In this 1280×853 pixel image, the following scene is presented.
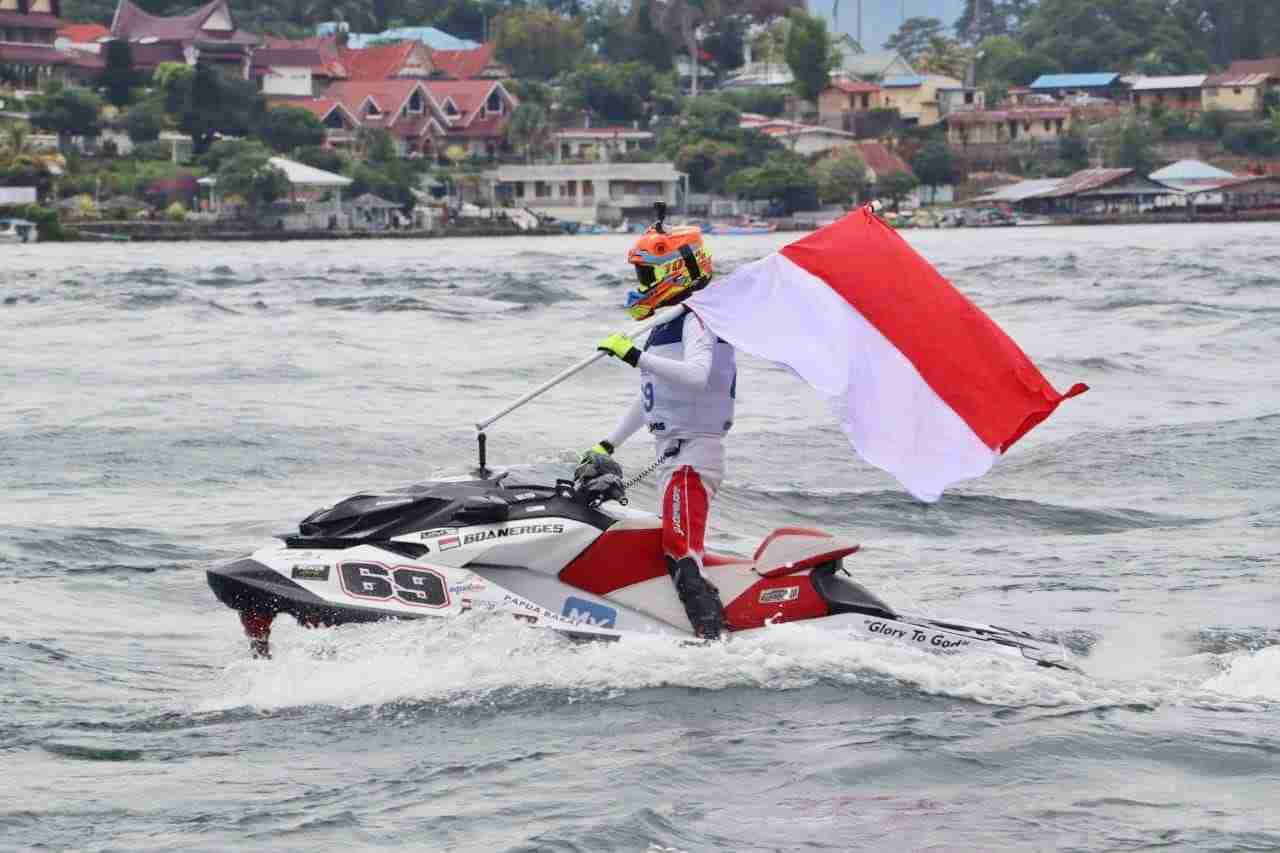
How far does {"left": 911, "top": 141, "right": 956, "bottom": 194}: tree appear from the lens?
136m

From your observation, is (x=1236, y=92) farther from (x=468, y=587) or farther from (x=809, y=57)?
(x=468, y=587)

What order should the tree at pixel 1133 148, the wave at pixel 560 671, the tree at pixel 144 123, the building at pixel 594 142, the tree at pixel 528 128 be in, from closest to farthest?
1. the wave at pixel 560 671
2. the tree at pixel 144 123
3. the tree at pixel 528 128
4. the building at pixel 594 142
5. the tree at pixel 1133 148

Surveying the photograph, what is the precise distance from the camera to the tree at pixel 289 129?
375 feet

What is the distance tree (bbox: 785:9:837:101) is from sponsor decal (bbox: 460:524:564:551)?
139787mm

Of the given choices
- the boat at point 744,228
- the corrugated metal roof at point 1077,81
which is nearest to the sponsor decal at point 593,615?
the boat at point 744,228

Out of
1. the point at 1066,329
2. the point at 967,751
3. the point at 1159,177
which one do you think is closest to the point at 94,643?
the point at 967,751

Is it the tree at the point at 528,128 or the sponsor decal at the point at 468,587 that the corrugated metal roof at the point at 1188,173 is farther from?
the sponsor decal at the point at 468,587

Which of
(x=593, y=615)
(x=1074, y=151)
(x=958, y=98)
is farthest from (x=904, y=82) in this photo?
(x=593, y=615)

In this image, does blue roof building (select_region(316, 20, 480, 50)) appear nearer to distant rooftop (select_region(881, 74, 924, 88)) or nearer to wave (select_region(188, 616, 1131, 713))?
distant rooftop (select_region(881, 74, 924, 88))

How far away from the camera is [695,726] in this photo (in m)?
9.66

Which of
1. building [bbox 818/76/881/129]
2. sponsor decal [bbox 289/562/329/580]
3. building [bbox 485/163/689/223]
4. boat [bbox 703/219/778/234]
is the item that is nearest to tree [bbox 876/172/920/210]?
building [bbox 485/163/689/223]

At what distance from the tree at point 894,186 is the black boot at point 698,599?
11613 centimetres

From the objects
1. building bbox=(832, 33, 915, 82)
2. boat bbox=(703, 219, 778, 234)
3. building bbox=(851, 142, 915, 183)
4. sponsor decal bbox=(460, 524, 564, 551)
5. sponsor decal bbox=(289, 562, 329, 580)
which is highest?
building bbox=(832, 33, 915, 82)

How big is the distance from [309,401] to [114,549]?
10.1m
